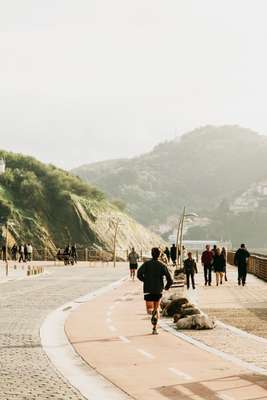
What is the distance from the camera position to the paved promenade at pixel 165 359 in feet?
30.5

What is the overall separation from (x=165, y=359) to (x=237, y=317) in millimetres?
7749

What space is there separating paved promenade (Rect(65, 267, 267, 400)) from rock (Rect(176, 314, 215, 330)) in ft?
0.84

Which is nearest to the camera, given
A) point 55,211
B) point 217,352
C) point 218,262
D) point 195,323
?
point 217,352

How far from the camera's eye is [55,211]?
114250 mm

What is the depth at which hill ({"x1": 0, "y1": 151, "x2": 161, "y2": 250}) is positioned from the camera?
350 feet

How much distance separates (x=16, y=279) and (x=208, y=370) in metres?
34.2

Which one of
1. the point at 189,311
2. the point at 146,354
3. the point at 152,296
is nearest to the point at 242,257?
the point at 189,311

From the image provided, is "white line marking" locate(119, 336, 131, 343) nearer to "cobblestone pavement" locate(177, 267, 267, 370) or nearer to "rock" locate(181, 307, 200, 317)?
"cobblestone pavement" locate(177, 267, 267, 370)

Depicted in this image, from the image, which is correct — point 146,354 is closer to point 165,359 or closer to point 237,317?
point 165,359

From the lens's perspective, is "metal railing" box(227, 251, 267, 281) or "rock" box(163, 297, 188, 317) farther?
"metal railing" box(227, 251, 267, 281)

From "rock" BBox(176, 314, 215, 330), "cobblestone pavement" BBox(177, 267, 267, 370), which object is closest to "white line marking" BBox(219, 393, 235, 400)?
"cobblestone pavement" BBox(177, 267, 267, 370)

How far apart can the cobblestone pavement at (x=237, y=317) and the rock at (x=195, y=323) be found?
21 centimetres

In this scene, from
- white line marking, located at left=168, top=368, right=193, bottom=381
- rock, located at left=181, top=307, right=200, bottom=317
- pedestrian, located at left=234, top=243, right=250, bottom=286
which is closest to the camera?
white line marking, located at left=168, top=368, right=193, bottom=381

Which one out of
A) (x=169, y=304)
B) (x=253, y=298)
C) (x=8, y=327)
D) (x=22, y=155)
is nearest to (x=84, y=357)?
(x=8, y=327)
